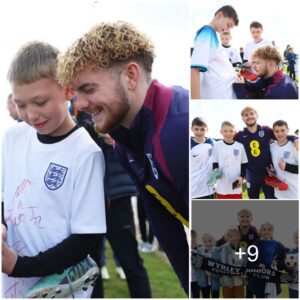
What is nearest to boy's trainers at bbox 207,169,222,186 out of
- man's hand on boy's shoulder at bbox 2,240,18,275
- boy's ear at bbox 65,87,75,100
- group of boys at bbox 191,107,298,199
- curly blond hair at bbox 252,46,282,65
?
group of boys at bbox 191,107,298,199

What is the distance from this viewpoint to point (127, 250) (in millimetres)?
2520

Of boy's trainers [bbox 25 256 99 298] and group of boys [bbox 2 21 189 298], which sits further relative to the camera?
boy's trainers [bbox 25 256 99 298]

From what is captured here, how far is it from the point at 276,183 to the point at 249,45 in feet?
1.56

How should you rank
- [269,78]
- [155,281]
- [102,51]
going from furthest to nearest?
[155,281], [269,78], [102,51]

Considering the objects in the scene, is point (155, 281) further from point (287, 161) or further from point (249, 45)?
point (249, 45)

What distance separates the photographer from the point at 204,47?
2240 millimetres

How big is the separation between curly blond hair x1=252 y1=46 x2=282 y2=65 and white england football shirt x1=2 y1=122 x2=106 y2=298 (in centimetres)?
63

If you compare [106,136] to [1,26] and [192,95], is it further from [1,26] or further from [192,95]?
[1,26]

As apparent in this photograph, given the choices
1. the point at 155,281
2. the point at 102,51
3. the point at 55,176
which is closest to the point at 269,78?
the point at 102,51

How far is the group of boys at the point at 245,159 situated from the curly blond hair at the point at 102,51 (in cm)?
32

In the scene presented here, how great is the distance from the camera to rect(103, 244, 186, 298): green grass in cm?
264

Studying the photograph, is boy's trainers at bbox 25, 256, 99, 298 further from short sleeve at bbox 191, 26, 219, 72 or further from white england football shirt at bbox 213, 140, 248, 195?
short sleeve at bbox 191, 26, 219, 72

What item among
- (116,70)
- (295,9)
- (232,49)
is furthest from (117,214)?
(295,9)

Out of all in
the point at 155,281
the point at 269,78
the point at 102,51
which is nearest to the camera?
the point at 102,51
